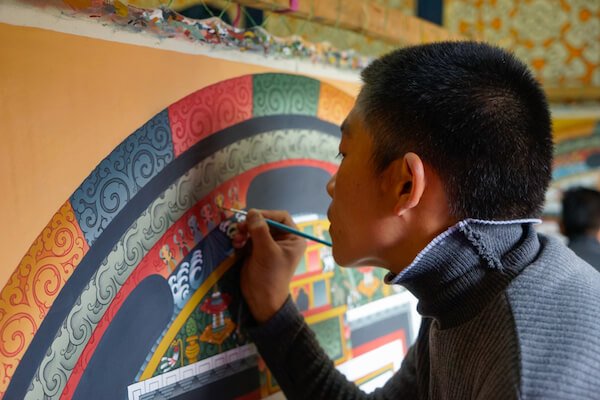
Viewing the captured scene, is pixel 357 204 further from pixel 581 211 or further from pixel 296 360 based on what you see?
pixel 581 211

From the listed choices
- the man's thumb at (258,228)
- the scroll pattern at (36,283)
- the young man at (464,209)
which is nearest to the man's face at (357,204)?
the young man at (464,209)

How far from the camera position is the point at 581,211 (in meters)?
1.99

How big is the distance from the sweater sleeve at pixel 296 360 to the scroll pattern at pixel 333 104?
40 cm

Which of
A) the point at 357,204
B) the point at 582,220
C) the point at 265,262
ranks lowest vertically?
the point at 582,220

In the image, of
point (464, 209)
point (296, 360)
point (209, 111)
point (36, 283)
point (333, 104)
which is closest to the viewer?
point (36, 283)

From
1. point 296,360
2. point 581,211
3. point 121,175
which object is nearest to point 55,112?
point 121,175

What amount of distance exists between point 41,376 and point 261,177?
0.48 meters

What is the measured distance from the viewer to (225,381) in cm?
89

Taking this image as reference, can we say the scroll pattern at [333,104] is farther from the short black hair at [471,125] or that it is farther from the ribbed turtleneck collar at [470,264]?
the ribbed turtleneck collar at [470,264]

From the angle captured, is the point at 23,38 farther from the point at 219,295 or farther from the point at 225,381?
the point at 225,381

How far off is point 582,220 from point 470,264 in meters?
1.46

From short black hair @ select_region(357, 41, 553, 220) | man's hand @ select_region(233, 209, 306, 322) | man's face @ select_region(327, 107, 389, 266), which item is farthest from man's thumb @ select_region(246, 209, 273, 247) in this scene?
short black hair @ select_region(357, 41, 553, 220)

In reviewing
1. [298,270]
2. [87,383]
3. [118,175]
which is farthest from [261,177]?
[87,383]

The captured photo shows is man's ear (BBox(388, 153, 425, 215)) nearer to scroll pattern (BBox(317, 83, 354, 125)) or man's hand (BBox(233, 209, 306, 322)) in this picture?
man's hand (BBox(233, 209, 306, 322))
